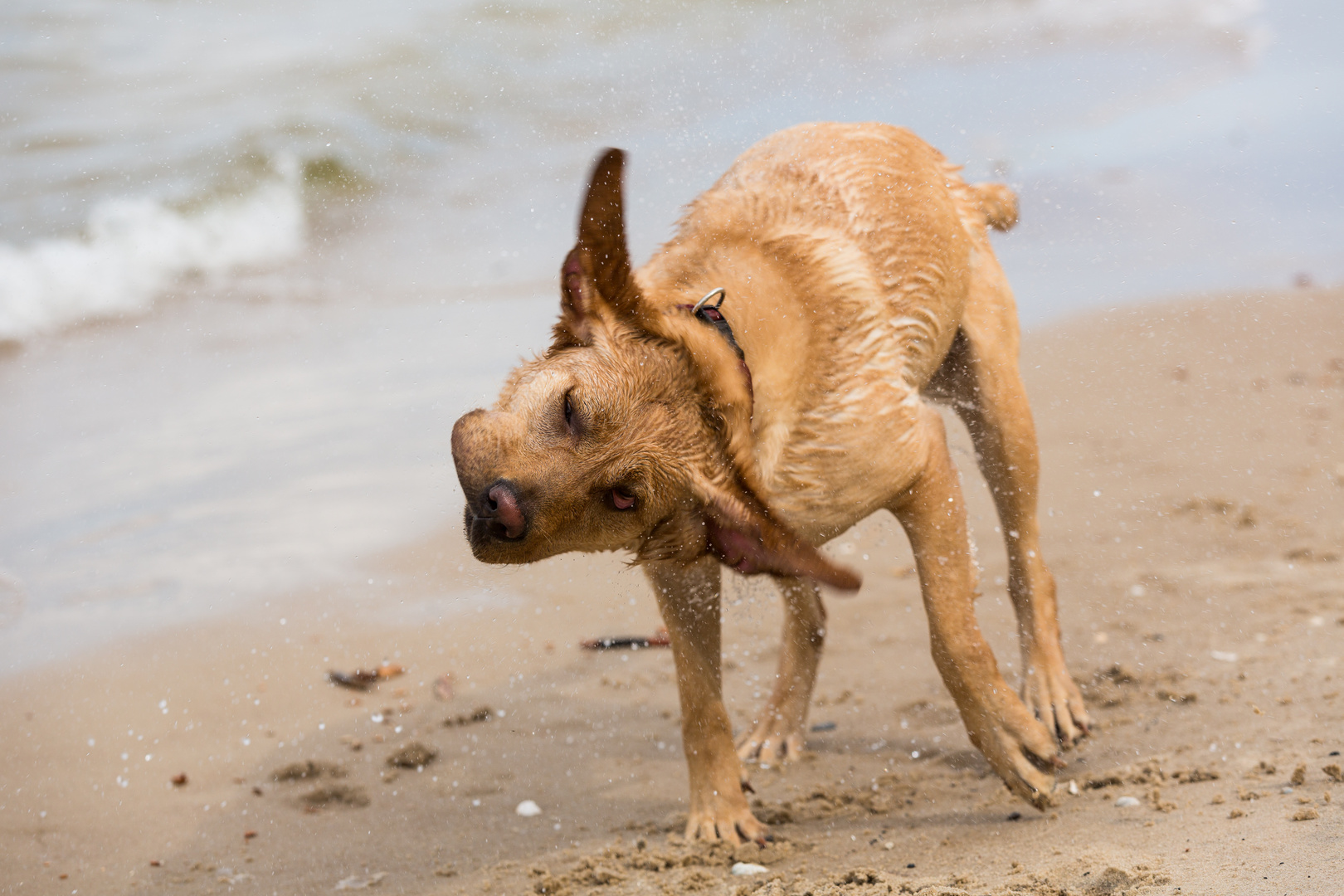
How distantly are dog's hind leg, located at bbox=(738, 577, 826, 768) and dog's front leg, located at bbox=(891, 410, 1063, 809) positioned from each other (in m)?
1.05

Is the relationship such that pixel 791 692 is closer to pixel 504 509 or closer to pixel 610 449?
pixel 610 449

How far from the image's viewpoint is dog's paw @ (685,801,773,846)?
14.5ft

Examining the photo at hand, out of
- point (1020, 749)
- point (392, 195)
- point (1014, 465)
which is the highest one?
point (392, 195)

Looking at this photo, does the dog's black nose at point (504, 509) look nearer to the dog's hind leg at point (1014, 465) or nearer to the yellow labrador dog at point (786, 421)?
the yellow labrador dog at point (786, 421)

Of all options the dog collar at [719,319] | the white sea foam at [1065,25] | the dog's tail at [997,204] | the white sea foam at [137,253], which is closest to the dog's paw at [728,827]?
the dog collar at [719,319]

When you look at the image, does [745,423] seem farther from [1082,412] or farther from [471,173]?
[471,173]

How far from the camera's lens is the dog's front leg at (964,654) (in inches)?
167

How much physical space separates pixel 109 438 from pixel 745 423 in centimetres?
648

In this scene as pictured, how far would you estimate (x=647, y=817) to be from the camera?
4.80m

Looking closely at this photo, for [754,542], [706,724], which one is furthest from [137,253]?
[754,542]

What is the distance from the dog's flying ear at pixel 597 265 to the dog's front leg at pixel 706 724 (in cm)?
151

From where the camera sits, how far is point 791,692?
5332 millimetres

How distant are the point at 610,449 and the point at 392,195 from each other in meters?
11.6

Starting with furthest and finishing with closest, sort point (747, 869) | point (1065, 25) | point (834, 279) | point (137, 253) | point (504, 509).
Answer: point (1065, 25) → point (137, 253) → point (747, 869) → point (834, 279) → point (504, 509)
